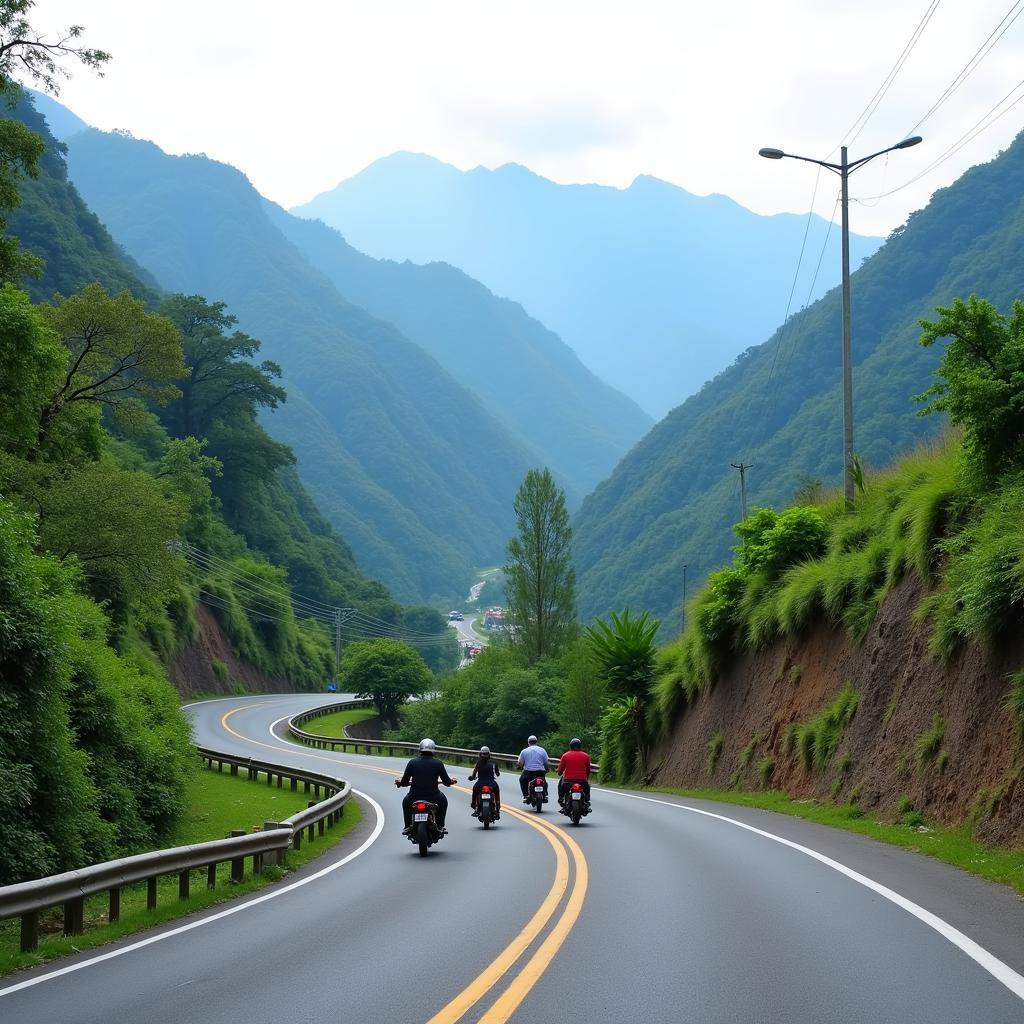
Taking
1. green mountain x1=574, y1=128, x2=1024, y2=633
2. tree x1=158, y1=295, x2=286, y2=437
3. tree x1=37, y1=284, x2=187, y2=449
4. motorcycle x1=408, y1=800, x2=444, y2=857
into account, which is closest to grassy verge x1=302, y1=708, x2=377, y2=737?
green mountain x1=574, y1=128, x2=1024, y2=633

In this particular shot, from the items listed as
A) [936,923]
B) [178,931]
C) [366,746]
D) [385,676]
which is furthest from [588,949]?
[385,676]

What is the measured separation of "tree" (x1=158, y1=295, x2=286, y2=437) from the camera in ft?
333

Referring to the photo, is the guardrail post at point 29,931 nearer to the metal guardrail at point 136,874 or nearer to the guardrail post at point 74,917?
the metal guardrail at point 136,874

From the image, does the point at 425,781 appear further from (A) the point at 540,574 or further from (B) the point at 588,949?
(A) the point at 540,574

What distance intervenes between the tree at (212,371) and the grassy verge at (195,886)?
73.5m

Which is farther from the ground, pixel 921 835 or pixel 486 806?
pixel 921 835

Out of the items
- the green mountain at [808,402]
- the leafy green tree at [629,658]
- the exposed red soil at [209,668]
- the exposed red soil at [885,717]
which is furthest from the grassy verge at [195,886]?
the green mountain at [808,402]

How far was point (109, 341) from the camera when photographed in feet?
116

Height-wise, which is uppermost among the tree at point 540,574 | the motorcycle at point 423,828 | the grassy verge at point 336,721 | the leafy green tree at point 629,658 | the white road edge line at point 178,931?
the tree at point 540,574

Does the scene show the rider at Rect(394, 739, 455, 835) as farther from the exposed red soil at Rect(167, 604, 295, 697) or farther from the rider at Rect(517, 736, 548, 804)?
the exposed red soil at Rect(167, 604, 295, 697)

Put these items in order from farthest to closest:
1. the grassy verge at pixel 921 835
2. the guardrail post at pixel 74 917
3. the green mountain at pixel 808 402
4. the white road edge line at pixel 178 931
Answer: the green mountain at pixel 808 402 → the grassy verge at pixel 921 835 → the guardrail post at pixel 74 917 → the white road edge line at pixel 178 931

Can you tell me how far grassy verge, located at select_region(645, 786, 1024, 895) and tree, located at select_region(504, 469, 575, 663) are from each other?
46.2m

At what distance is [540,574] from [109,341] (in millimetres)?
39101

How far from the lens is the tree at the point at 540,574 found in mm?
70500
